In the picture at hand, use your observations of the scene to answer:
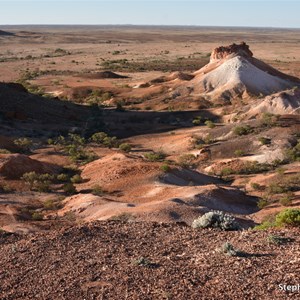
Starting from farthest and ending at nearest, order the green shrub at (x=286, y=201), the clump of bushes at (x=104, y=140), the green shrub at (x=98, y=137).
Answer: the green shrub at (x=98, y=137)
the clump of bushes at (x=104, y=140)
the green shrub at (x=286, y=201)

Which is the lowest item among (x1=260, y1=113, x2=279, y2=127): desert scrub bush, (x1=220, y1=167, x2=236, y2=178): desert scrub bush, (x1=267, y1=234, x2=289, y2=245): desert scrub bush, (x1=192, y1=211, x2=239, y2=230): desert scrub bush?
(x1=220, y1=167, x2=236, y2=178): desert scrub bush

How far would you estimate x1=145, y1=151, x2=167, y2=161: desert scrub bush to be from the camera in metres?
28.7

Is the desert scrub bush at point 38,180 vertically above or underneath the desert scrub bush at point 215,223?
underneath

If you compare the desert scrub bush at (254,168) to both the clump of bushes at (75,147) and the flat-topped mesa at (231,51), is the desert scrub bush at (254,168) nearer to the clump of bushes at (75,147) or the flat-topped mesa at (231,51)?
the clump of bushes at (75,147)

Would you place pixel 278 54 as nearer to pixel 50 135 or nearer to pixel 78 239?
pixel 50 135

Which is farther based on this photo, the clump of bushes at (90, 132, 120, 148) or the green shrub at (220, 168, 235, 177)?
the clump of bushes at (90, 132, 120, 148)

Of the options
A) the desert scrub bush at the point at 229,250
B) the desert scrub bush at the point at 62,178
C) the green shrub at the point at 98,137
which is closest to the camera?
the desert scrub bush at the point at 229,250

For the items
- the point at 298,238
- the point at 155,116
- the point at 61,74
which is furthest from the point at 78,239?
the point at 61,74

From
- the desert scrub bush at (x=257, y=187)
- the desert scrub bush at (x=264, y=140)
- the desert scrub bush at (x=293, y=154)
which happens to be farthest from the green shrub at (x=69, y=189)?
the desert scrub bush at (x=264, y=140)

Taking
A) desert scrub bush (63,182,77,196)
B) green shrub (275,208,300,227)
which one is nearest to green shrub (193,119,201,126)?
desert scrub bush (63,182,77,196)

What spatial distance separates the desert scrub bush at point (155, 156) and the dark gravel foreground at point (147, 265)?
57.2 ft

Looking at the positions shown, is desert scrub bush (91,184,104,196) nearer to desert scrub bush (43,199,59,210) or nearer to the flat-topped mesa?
desert scrub bush (43,199,59,210)

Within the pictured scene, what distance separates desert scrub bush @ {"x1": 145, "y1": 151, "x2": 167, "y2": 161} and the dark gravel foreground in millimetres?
17429

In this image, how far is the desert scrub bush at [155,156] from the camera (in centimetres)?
2866
